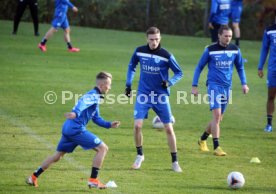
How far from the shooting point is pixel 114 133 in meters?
15.0

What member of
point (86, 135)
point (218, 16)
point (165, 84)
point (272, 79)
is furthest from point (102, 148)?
point (218, 16)

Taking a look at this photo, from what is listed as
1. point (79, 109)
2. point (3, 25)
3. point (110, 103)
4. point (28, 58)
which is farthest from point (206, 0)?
point (79, 109)

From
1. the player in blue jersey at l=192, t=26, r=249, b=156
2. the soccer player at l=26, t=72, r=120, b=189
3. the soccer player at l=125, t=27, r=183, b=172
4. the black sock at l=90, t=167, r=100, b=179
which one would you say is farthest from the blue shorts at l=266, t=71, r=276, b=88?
the black sock at l=90, t=167, r=100, b=179

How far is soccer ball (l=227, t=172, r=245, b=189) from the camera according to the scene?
1074cm

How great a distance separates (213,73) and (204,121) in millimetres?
3575

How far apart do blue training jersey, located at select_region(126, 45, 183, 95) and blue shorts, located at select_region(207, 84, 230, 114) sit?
4.22 ft

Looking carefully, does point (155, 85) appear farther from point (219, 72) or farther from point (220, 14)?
point (220, 14)

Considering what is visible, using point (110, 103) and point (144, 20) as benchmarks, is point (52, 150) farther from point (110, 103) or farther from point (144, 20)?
point (144, 20)

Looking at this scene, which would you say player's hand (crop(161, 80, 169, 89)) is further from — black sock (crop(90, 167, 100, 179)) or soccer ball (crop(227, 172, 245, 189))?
black sock (crop(90, 167, 100, 179))

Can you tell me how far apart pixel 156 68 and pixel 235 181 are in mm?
2419

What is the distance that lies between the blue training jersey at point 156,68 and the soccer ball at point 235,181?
202 centimetres

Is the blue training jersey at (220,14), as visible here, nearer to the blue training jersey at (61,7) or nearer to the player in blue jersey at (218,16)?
the player in blue jersey at (218,16)

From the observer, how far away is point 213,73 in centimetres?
1327

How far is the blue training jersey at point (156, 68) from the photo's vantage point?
475 inches
